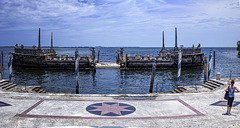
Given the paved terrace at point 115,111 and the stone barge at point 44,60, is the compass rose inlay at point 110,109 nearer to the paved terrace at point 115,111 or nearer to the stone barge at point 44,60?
the paved terrace at point 115,111

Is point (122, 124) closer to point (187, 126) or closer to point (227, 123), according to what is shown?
point (187, 126)

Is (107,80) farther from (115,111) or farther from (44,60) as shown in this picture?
(115,111)

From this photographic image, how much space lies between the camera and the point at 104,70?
44562 mm

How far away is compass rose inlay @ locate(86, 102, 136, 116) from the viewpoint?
10.8 metres

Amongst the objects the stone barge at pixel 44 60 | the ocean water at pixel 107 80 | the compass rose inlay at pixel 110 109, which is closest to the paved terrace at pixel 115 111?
the compass rose inlay at pixel 110 109

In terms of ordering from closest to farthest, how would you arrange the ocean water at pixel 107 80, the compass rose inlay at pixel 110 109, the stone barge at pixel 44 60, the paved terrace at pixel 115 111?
the paved terrace at pixel 115 111 → the compass rose inlay at pixel 110 109 → the ocean water at pixel 107 80 → the stone barge at pixel 44 60

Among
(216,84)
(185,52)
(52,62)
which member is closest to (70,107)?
(216,84)

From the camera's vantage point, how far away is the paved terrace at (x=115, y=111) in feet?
30.8

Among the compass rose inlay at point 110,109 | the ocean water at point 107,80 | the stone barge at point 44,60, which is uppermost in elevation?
the stone barge at point 44,60

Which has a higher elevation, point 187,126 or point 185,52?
point 185,52

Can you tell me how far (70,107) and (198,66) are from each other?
4712 cm

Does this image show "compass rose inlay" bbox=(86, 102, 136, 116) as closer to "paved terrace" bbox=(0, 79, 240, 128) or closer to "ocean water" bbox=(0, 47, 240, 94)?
"paved terrace" bbox=(0, 79, 240, 128)

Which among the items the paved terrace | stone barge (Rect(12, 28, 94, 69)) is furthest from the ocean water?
the paved terrace

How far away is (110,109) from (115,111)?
439 mm
